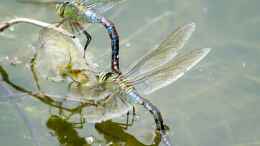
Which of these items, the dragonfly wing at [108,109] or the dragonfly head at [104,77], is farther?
the dragonfly head at [104,77]

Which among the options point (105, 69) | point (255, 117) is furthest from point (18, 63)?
point (255, 117)

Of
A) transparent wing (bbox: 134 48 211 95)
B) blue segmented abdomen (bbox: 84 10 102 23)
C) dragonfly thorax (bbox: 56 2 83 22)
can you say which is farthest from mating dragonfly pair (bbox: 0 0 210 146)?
dragonfly thorax (bbox: 56 2 83 22)

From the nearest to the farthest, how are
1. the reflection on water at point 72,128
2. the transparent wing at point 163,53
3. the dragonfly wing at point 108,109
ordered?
the dragonfly wing at point 108,109 → the reflection on water at point 72,128 → the transparent wing at point 163,53

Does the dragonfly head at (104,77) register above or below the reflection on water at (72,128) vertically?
above

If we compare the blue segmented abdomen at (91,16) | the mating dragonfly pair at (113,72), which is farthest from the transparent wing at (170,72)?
the blue segmented abdomen at (91,16)

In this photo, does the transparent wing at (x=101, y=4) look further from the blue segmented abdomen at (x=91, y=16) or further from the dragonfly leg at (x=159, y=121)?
the dragonfly leg at (x=159, y=121)

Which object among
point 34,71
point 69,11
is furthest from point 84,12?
point 34,71
